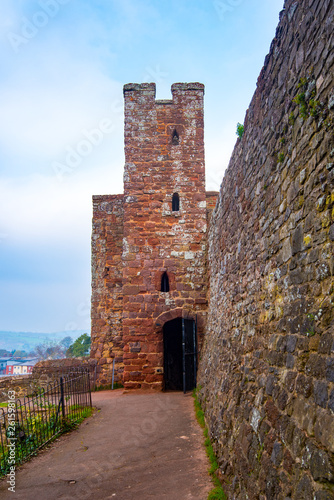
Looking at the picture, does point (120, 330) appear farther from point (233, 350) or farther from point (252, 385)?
point (252, 385)

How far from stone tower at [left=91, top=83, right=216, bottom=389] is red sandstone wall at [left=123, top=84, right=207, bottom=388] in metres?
0.03

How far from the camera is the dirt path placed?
4.38m

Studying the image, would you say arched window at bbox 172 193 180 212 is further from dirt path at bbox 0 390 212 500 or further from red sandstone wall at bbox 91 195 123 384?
dirt path at bbox 0 390 212 500

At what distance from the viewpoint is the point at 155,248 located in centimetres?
1139

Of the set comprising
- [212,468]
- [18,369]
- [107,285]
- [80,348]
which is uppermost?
[107,285]

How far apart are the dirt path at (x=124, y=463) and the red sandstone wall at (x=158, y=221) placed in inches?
125

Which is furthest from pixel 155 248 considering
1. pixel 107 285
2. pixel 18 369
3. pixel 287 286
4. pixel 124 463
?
pixel 18 369

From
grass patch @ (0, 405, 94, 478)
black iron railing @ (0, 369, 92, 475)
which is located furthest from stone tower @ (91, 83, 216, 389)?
grass patch @ (0, 405, 94, 478)

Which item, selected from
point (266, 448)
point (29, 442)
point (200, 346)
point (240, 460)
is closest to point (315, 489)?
point (266, 448)

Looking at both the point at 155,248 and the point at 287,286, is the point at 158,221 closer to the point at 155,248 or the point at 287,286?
the point at 155,248

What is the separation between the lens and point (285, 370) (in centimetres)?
310

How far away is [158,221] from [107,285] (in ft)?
9.47

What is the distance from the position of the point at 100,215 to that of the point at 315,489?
1195 cm

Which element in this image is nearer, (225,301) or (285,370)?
(285,370)
